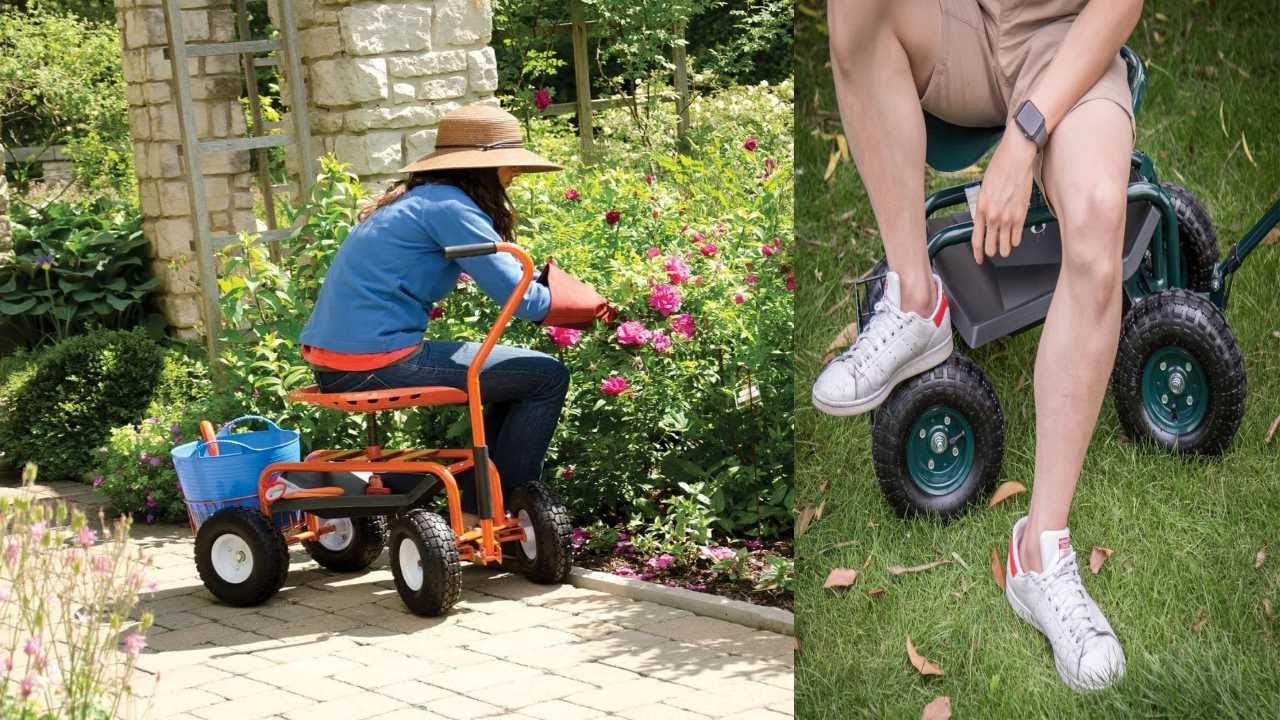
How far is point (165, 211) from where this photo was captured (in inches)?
295

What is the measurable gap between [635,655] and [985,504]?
6.35ft

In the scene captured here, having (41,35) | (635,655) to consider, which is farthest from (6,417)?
(41,35)

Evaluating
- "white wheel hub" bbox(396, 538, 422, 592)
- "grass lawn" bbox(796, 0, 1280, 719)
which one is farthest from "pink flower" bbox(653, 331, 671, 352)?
"grass lawn" bbox(796, 0, 1280, 719)

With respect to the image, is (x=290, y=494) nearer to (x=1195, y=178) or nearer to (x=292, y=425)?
(x=292, y=425)

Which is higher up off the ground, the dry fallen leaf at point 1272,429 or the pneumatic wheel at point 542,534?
the dry fallen leaf at point 1272,429

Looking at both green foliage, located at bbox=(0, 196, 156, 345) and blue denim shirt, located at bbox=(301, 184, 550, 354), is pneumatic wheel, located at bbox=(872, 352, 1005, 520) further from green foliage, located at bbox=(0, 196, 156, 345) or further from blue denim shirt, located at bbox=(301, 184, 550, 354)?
green foliage, located at bbox=(0, 196, 156, 345)

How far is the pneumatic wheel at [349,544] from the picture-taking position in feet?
16.2

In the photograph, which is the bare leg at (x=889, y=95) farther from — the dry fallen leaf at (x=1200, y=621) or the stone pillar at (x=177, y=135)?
the stone pillar at (x=177, y=135)

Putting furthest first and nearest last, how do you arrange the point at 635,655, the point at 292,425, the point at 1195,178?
the point at 292,425 → the point at 635,655 → the point at 1195,178

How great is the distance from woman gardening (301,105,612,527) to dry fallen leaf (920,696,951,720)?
2.31 metres

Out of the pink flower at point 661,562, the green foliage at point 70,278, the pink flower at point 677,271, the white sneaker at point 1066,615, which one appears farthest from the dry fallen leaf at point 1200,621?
the green foliage at point 70,278

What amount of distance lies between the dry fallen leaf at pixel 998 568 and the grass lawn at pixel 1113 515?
0.5 inches

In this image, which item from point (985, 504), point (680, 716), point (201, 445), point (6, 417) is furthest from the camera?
point (6, 417)

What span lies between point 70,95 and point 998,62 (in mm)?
11352
